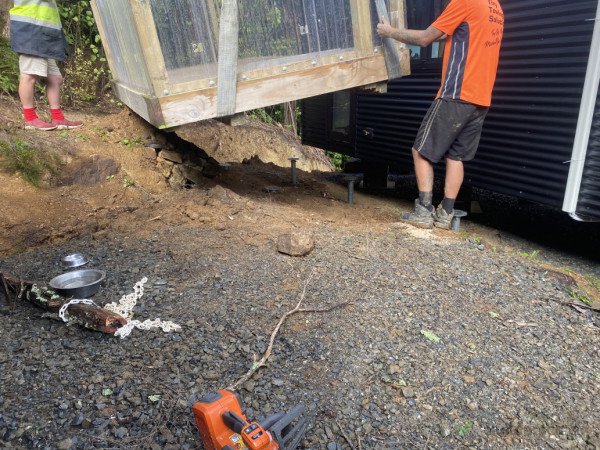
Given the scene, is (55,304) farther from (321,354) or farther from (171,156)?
(171,156)

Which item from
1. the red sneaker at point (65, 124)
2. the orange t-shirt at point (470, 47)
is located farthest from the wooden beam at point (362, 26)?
the red sneaker at point (65, 124)

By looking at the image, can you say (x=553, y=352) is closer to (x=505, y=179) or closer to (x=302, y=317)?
(x=302, y=317)

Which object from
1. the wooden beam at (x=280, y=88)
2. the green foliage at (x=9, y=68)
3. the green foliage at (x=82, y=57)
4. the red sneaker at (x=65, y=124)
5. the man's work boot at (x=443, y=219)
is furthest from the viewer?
the green foliage at (x=82, y=57)

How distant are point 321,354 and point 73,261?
1811 mm

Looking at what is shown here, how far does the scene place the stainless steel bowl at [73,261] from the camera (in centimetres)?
299

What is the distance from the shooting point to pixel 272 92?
380 cm

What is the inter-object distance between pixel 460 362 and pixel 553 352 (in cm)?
61

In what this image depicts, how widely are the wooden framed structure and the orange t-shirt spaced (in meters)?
0.60

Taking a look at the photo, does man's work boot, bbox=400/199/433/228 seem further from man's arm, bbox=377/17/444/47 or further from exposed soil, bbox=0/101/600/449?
man's arm, bbox=377/17/444/47

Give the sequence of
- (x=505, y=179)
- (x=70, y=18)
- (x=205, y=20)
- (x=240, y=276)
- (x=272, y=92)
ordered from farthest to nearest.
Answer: (x=70, y=18), (x=505, y=179), (x=272, y=92), (x=205, y=20), (x=240, y=276)

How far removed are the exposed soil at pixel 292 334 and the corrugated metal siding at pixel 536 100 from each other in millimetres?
930

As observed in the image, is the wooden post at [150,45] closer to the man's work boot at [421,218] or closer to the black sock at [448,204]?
the man's work boot at [421,218]

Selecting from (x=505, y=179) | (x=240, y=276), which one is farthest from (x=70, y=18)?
(x=505, y=179)

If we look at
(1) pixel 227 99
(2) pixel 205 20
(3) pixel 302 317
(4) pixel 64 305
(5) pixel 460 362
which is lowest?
(5) pixel 460 362
